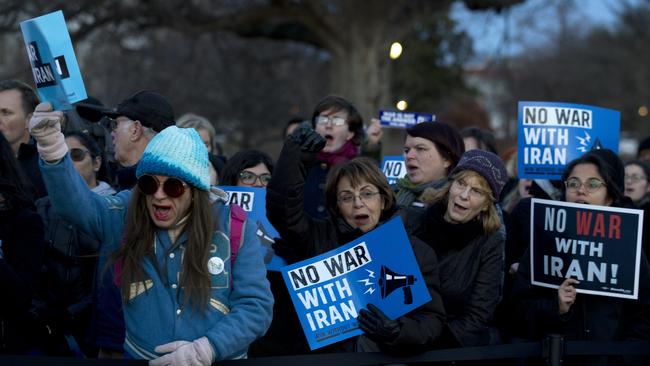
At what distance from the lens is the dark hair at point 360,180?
4.67 meters

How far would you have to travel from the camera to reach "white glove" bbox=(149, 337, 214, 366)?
3.39 metres

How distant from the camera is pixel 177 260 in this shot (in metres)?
3.59

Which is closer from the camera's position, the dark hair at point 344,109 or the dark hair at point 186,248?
the dark hair at point 186,248

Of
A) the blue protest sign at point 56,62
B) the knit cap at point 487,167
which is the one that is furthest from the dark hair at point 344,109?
the blue protest sign at point 56,62

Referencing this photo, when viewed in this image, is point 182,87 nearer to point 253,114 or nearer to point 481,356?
point 253,114

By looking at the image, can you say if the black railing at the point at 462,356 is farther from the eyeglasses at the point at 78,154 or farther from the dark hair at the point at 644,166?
the dark hair at the point at 644,166

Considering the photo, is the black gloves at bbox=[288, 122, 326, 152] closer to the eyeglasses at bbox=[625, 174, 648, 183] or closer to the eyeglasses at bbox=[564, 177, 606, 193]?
the eyeglasses at bbox=[564, 177, 606, 193]

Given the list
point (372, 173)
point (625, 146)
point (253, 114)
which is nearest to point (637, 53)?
point (625, 146)

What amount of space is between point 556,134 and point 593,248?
2034mm

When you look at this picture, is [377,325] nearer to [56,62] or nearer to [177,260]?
[177,260]

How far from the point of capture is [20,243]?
425 cm

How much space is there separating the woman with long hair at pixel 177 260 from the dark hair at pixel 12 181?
0.84 m

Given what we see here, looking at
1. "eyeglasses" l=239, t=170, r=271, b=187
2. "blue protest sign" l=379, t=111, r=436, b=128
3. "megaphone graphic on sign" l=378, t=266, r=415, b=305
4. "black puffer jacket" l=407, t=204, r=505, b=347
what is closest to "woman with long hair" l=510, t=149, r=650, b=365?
"black puffer jacket" l=407, t=204, r=505, b=347

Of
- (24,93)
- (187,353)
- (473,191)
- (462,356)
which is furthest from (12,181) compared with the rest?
(473,191)
